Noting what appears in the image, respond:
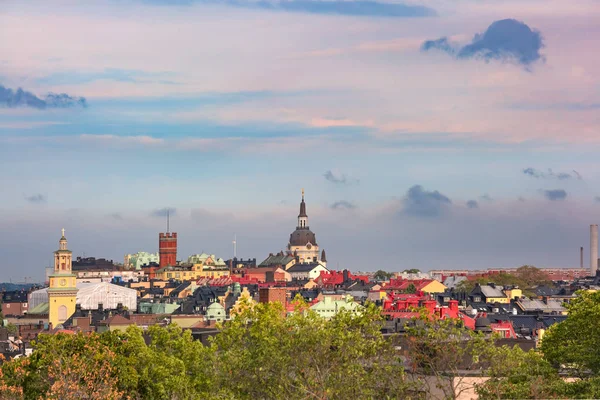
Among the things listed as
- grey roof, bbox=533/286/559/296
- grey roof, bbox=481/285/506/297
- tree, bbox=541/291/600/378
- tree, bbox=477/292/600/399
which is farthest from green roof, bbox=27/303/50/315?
tree, bbox=541/291/600/378

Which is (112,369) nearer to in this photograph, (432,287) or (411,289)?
(411,289)

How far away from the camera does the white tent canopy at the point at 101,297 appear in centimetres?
18362

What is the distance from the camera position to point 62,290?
14300cm

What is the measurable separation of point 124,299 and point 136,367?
13438 cm

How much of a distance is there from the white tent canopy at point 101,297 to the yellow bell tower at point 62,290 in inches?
1466

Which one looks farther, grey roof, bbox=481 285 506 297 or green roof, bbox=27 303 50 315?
green roof, bbox=27 303 50 315

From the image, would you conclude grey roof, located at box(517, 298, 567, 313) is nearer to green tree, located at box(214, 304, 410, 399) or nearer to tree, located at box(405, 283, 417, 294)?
tree, located at box(405, 283, 417, 294)

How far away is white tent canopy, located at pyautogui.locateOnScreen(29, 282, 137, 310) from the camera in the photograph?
183625 millimetres

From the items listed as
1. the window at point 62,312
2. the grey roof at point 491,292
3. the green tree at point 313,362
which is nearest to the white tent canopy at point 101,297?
the window at point 62,312

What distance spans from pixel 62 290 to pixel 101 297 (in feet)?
142

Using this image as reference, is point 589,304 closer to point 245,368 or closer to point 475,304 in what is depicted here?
point 245,368

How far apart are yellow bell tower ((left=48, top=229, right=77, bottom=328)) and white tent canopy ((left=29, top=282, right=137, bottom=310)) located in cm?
3725

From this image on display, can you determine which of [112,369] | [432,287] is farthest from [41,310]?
[112,369]

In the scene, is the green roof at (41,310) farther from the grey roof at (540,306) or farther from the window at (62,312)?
the grey roof at (540,306)
